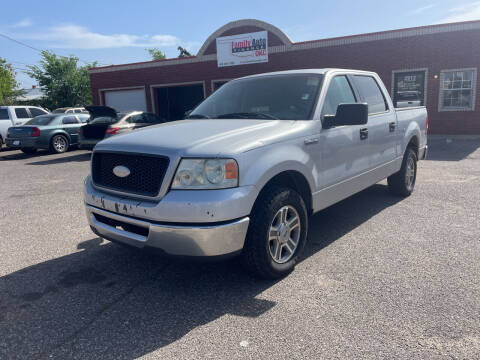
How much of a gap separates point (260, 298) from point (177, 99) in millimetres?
19130

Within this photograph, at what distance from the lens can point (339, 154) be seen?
3996 mm

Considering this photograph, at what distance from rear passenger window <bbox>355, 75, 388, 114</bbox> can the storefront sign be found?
11196mm

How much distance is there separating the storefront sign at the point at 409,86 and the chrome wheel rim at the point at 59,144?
13.2 m

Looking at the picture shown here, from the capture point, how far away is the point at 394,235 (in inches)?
173

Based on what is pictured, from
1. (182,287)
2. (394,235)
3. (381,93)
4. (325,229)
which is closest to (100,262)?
(182,287)

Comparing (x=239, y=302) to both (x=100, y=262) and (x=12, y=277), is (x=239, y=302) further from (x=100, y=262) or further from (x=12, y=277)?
(x=12, y=277)

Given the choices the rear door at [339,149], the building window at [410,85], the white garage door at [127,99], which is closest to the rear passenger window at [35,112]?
the white garage door at [127,99]

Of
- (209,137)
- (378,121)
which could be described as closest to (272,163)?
(209,137)

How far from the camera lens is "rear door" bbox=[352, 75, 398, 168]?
15.5ft

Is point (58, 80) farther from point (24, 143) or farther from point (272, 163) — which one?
point (272, 163)

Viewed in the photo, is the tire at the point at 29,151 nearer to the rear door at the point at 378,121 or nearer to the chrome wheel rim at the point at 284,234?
the rear door at the point at 378,121

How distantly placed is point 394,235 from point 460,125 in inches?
510

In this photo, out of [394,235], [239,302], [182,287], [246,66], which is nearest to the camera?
[239,302]

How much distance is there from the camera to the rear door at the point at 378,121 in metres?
4.71
